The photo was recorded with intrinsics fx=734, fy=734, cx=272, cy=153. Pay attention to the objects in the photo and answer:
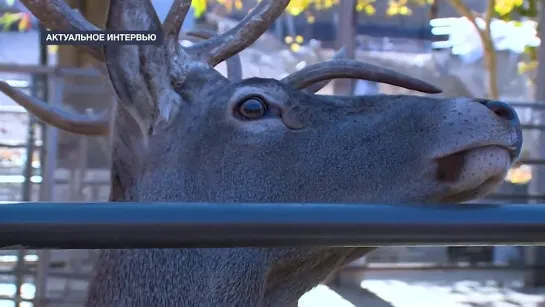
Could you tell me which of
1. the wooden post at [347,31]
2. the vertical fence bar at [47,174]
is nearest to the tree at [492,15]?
the wooden post at [347,31]

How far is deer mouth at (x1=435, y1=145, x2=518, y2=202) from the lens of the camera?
6.81ft

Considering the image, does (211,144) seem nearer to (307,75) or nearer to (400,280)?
(307,75)

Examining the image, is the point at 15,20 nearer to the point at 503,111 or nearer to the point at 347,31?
the point at 347,31

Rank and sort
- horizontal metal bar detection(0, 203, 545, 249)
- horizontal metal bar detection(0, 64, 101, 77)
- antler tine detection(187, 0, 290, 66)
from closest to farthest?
horizontal metal bar detection(0, 203, 545, 249), antler tine detection(187, 0, 290, 66), horizontal metal bar detection(0, 64, 101, 77)

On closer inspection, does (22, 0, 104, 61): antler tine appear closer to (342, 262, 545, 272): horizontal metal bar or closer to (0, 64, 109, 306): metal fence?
(0, 64, 109, 306): metal fence

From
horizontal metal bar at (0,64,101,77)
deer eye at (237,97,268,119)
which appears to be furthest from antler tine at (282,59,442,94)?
horizontal metal bar at (0,64,101,77)

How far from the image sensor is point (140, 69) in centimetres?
249

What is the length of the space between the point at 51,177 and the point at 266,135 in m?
3.28

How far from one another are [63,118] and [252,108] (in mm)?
1643

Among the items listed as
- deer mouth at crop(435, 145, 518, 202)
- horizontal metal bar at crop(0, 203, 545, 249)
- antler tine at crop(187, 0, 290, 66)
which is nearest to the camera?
horizontal metal bar at crop(0, 203, 545, 249)

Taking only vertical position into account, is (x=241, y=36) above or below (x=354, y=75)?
above

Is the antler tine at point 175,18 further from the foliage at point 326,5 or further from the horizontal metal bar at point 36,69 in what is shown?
the foliage at point 326,5

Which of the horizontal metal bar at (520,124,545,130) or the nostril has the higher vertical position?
the horizontal metal bar at (520,124,545,130)

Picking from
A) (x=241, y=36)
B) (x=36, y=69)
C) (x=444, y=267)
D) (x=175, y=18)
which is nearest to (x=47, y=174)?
(x=36, y=69)
